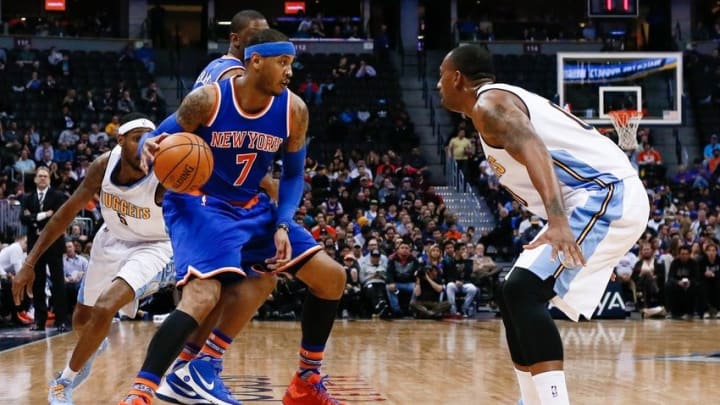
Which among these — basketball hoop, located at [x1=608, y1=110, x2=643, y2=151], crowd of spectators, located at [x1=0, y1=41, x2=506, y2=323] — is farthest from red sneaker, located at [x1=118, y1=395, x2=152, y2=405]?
basketball hoop, located at [x1=608, y1=110, x2=643, y2=151]

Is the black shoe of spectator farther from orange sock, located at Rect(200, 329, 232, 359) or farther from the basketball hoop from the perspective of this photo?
the basketball hoop

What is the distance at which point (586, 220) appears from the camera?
15.0ft

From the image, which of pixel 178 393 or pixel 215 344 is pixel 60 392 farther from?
pixel 215 344

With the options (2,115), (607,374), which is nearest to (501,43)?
(2,115)

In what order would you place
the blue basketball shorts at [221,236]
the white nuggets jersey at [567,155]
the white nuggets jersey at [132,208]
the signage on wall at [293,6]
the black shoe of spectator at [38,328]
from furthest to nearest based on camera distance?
the signage on wall at [293,6] < the black shoe of spectator at [38,328] < the white nuggets jersey at [132,208] < the blue basketball shorts at [221,236] < the white nuggets jersey at [567,155]

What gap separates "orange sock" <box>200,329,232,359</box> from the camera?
18.2 ft

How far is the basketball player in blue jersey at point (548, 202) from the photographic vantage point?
14.1 ft

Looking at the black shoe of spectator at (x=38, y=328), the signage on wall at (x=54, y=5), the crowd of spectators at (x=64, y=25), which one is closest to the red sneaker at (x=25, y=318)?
the black shoe of spectator at (x=38, y=328)

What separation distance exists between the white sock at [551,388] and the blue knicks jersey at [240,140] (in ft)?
6.08

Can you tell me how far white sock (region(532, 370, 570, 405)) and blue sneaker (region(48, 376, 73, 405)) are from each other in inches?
106

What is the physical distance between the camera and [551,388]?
4281 mm

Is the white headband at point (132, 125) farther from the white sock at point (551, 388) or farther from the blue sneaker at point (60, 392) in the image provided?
the white sock at point (551, 388)

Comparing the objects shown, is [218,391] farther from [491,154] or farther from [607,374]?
[607,374]

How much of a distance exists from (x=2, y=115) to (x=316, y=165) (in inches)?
249
